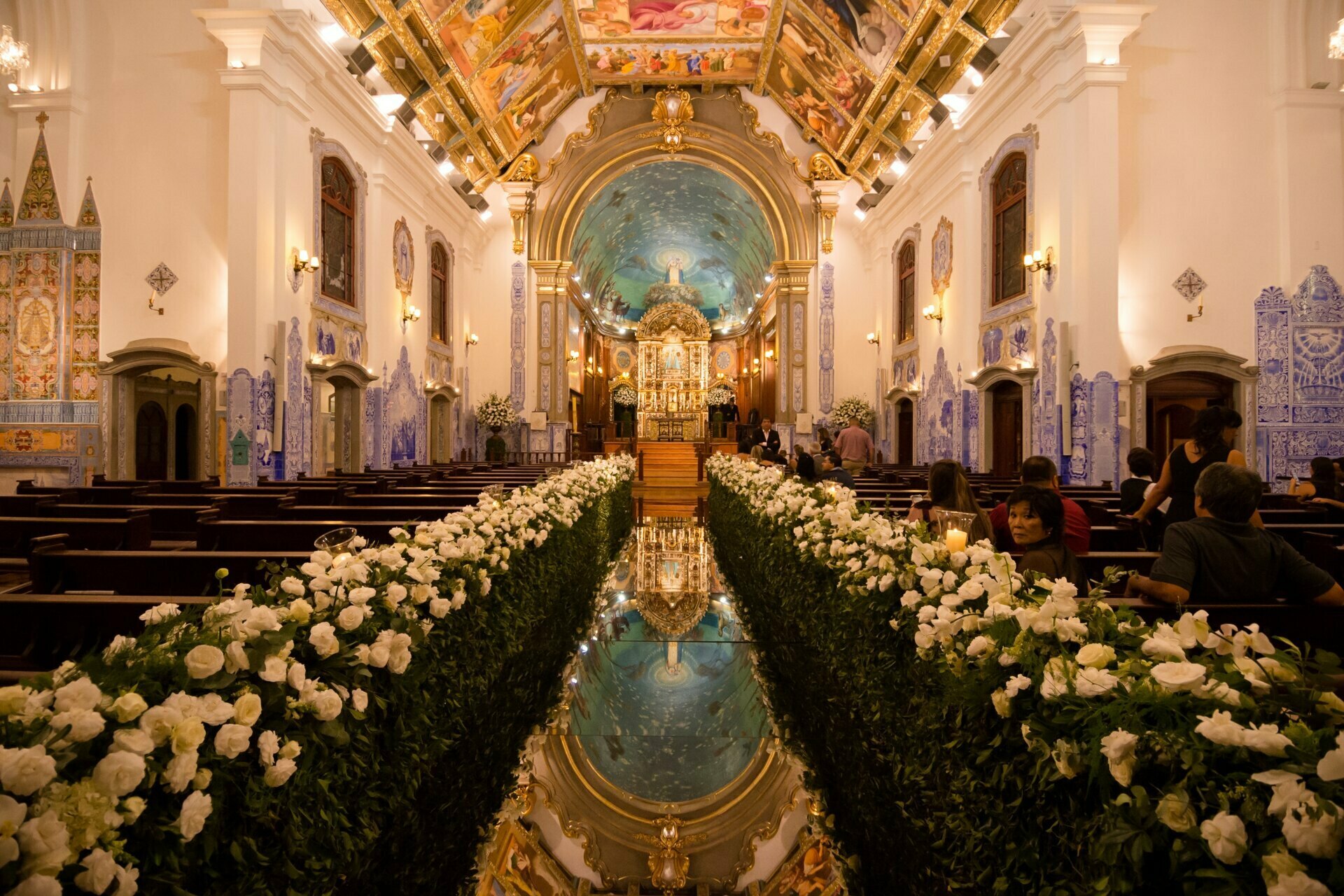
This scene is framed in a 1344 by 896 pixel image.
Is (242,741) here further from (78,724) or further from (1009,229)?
(1009,229)

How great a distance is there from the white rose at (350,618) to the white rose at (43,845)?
3.46 ft

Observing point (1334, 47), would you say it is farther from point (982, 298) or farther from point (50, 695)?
point (50, 695)

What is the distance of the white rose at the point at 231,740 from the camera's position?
1564 mm

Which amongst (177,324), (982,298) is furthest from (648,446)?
(177,324)

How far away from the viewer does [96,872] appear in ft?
4.00

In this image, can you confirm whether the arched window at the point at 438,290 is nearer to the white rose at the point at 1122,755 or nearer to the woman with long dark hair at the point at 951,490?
the woman with long dark hair at the point at 951,490

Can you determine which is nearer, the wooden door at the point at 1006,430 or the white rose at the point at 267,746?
the white rose at the point at 267,746

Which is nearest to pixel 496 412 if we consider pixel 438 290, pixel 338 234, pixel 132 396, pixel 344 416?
pixel 438 290

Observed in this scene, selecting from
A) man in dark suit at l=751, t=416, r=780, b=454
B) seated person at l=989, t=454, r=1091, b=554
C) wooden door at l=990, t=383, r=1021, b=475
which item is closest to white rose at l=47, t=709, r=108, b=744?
seated person at l=989, t=454, r=1091, b=554

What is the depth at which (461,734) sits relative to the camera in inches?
141

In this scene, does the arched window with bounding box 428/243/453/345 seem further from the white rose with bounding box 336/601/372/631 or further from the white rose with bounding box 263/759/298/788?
the white rose with bounding box 263/759/298/788

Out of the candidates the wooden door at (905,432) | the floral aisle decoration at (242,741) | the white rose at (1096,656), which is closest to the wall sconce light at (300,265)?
the floral aisle decoration at (242,741)

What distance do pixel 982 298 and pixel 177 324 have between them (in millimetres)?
12398

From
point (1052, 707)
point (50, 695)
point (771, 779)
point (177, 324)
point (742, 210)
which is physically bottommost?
point (771, 779)
